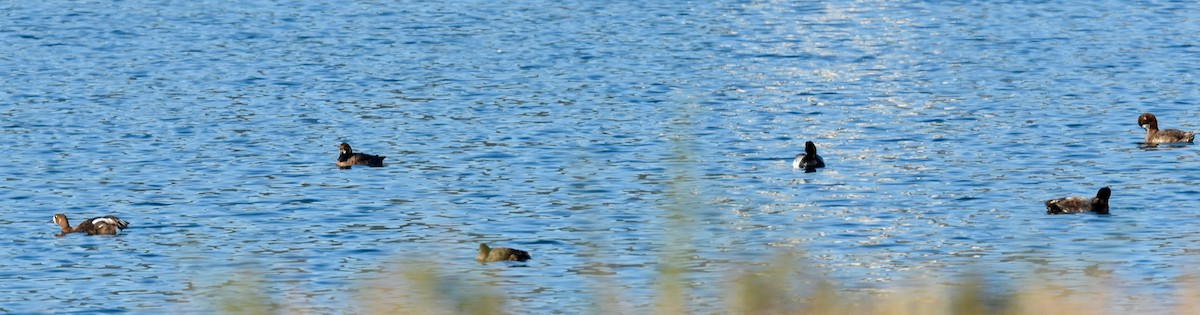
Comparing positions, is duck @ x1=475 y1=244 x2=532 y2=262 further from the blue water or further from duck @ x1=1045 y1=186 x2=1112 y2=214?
duck @ x1=1045 y1=186 x2=1112 y2=214

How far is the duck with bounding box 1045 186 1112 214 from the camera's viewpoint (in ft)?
80.2

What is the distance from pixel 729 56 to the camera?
4719cm

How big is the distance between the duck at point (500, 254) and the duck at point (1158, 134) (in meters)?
13.3

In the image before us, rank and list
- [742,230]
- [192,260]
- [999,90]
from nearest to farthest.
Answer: [192,260] < [742,230] < [999,90]

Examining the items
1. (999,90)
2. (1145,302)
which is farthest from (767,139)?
(1145,302)

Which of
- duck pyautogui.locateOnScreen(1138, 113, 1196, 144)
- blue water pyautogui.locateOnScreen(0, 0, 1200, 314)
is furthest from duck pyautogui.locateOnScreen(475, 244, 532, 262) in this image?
duck pyautogui.locateOnScreen(1138, 113, 1196, 144)

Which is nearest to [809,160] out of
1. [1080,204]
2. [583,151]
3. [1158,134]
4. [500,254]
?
[583,151]

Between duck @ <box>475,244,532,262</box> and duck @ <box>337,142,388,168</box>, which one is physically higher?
duck @ <box>475,244,532,262</box>

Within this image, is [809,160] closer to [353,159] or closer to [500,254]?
[353,159]

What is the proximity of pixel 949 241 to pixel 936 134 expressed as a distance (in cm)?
1038

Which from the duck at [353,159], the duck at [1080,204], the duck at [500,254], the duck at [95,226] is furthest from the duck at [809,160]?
the duck at [95,226]

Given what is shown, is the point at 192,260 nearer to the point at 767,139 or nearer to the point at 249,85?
the point at 767,139

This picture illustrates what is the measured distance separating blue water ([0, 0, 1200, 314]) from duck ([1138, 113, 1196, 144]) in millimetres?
400

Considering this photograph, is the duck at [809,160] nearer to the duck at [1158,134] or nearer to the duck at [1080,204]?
the duck at [1080,204]
